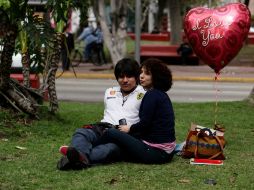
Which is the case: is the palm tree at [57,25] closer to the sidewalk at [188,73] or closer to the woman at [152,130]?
the woman at [152,130]

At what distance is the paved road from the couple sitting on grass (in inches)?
298

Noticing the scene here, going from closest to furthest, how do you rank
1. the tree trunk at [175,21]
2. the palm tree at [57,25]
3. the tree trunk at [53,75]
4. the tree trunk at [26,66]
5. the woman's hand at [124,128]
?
1. the woman's hand at [124,128]
2. the palm tree at [57,25]
3. the tree trunk at [26,66]
4. the tree trunk at [53,75]
5. the tree trunk at [175,21]

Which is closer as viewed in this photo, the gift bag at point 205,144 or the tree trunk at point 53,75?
the gift bag at point 205,144

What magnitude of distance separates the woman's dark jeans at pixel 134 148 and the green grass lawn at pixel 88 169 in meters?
0.09

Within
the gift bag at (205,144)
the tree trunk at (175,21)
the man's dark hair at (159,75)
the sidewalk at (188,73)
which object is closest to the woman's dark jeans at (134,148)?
the gift bag at (205,144)

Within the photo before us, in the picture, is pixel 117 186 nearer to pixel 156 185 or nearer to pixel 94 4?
pixel 156 185

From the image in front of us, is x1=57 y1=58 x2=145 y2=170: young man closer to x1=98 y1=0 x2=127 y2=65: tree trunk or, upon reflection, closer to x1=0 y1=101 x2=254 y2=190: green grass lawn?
x1=0 y1=101 x2=254 y2=190: green grass lawn

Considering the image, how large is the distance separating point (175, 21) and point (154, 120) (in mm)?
26352

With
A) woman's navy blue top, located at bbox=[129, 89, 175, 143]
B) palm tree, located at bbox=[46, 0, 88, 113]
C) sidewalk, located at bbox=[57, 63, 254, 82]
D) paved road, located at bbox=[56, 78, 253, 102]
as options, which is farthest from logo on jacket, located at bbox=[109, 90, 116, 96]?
sidewalk, located at bbox=[57, 63, 254, 82]

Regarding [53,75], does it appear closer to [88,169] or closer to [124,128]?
[124,128]

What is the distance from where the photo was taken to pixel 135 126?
22.2 ft

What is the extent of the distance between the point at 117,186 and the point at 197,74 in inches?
712

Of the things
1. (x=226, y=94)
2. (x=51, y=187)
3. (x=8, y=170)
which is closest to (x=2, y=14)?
(x=8, y=170)

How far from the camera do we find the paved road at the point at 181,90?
1633 cm
